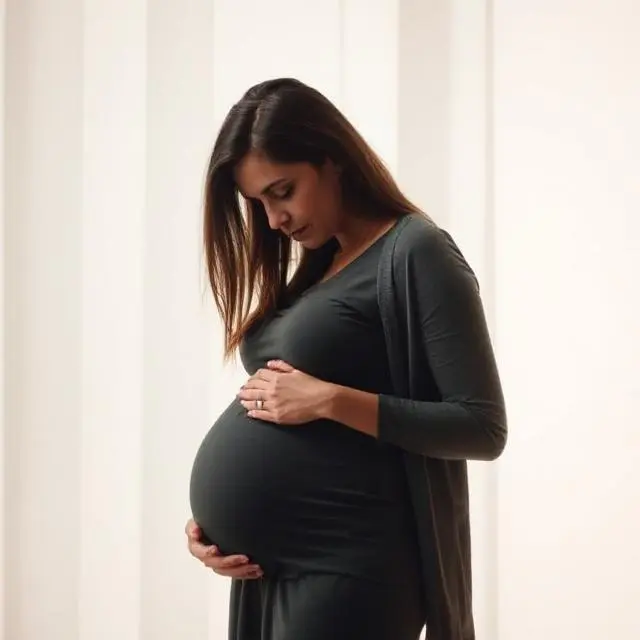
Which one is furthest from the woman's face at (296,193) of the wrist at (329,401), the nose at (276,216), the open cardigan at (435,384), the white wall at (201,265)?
the white wall at (201,265)

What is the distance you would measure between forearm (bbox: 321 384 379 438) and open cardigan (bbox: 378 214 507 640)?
11 mm

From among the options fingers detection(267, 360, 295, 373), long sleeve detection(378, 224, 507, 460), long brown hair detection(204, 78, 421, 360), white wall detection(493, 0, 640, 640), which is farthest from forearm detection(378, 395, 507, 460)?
white wall detection(493, 0, 640, 640)

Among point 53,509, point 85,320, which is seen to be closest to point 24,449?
point 53,509

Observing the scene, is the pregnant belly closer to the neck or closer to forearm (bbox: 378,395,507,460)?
forearm (bbox: 378,395,507,460)

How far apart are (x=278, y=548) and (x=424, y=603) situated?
0.17m

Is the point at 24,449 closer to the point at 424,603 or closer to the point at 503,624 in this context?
the point at 503,624

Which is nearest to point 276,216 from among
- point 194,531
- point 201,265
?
point 194,531

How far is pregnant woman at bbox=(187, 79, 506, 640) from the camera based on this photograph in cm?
104

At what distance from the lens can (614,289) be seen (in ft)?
5.39

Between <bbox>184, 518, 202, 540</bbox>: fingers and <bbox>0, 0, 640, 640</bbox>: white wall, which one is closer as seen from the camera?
<bbox>184, 518, 202, 540</bbox>: fingers

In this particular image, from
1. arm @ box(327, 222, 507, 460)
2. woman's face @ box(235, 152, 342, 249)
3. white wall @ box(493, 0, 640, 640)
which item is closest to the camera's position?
arm @ box(327, 222, 507, 460)

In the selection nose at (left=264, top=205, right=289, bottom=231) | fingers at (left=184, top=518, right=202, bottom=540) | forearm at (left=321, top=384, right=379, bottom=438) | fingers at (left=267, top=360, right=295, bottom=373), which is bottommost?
fingers at (left=184, top=518, right=202, bottom=540)

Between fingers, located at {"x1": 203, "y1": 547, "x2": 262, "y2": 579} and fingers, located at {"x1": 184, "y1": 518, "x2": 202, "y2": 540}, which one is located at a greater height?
fingers, located at {"x1": 184, "y1": 518, "x2": 202, "y2": 540}

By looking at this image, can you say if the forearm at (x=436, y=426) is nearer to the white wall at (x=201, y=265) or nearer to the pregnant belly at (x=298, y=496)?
the pregnant belly at (x=298, y=496)
